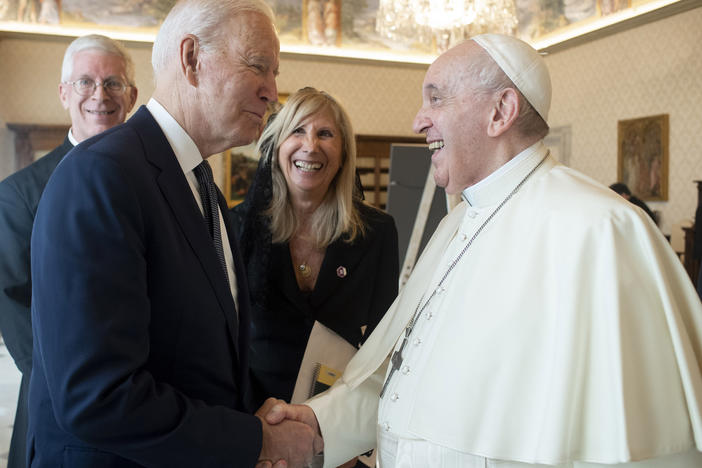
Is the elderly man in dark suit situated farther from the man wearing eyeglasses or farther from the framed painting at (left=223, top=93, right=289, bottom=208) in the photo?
the framed painting at (left=223, top=93, right=289, bottom=208)

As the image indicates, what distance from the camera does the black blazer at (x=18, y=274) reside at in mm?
2506

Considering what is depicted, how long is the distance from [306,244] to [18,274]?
1.18 meters

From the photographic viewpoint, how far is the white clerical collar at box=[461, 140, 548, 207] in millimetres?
2045

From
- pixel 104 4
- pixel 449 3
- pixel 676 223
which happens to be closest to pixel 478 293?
pixel 449 3

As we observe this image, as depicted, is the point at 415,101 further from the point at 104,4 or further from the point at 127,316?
the point at 127,316

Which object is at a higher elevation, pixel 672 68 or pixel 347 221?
pixel 672 68

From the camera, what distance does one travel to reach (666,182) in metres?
10.2

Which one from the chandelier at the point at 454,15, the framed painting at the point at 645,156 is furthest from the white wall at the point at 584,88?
the chandelier at the point at 454,15

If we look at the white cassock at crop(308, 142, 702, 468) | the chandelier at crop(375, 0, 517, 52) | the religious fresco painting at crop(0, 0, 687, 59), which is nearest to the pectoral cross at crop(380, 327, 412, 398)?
the white cassock at crop(308, 142, 702, 468)

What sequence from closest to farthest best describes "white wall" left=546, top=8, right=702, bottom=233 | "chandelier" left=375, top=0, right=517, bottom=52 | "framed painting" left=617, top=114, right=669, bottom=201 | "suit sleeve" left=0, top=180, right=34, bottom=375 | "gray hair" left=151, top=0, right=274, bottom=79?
"gray hair" left=151, top=0, right=274, bottom=79
"suit sleeve" left=0, top=180, right=34, bottom=375
"chandelier" left=375, top=0, right=517, bottom=52
"white wall" left=546, top=8, right=702, bottom=233
"framed painting" left=617, top=114, right=669, bottom=201

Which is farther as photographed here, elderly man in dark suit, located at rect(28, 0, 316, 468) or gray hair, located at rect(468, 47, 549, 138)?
gray hair, located at rect(468, 47, 549, 138)

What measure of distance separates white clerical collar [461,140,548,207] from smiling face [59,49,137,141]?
6.06ft

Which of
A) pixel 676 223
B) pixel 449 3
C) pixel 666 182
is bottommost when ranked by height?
pixel 676 223

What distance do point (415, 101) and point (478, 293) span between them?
12.7 metres
